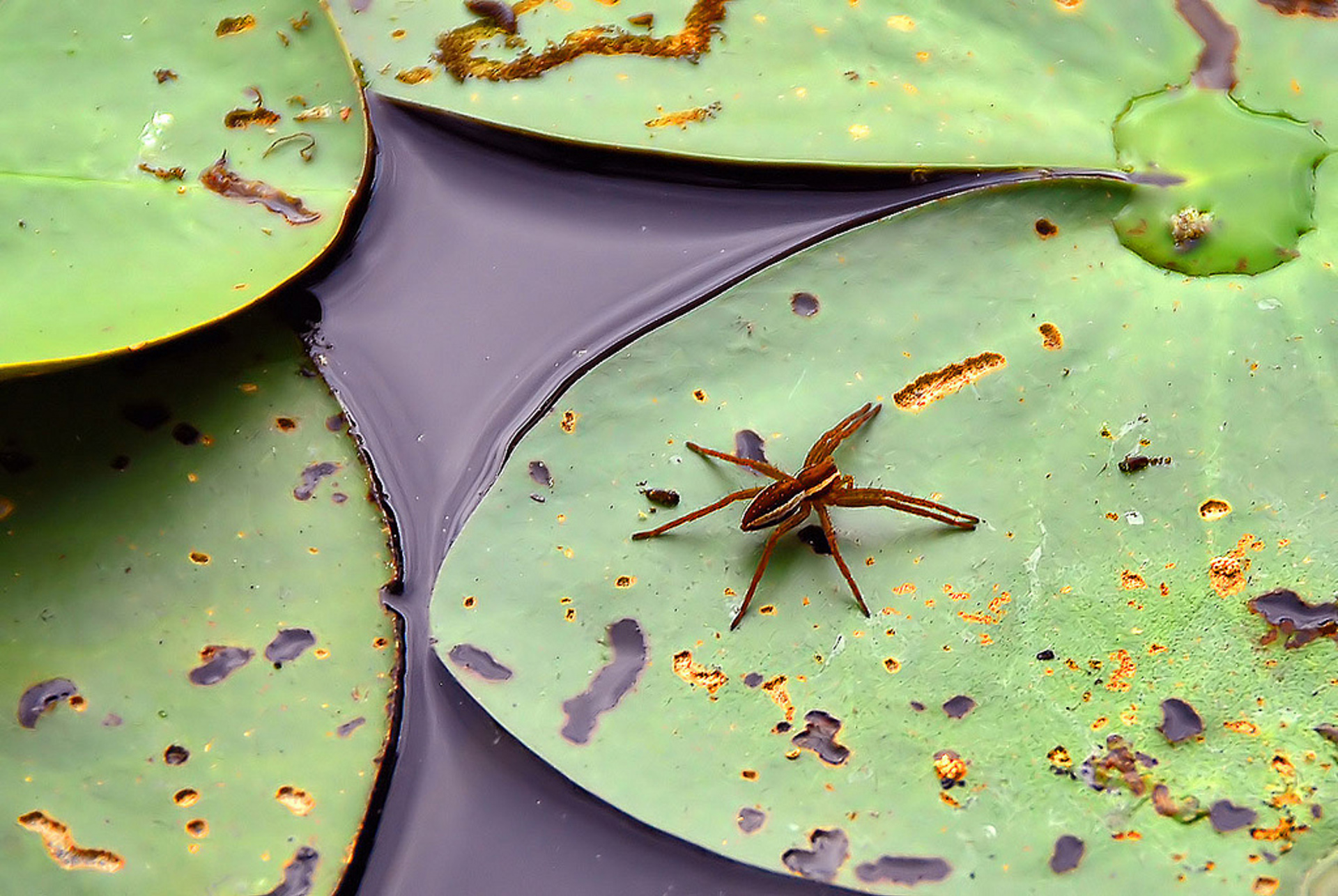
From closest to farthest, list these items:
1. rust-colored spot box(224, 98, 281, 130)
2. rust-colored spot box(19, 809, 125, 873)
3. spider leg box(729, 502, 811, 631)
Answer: rust-colored spot box(19, 809, 125, 873)
spider leg box(729, 502, 811, 631)
rust-colored spot box(224, 98, 281, 130)

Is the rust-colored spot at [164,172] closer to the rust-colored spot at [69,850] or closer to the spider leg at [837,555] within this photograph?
the rust-colored spot at [69,850]

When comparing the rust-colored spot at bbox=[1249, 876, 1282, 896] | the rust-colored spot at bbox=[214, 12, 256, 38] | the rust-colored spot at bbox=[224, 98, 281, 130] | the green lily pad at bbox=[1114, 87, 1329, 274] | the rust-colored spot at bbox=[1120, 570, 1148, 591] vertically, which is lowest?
Result: the rust-colored spot at bbox=[1249, 876, 1282, 896]

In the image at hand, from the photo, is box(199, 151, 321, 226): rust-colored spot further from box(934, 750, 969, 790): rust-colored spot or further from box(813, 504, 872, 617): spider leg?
box(934, 750, 969, 790): rust-colored spot

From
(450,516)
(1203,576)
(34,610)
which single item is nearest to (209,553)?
(34,610)

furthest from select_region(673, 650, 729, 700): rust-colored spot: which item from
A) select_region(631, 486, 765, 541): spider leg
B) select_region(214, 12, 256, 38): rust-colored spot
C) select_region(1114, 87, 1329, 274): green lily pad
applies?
select_region(214, 12, 256, 38): rust-colored spot

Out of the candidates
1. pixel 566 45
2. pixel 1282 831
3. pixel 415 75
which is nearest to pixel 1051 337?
pixel 1282 831

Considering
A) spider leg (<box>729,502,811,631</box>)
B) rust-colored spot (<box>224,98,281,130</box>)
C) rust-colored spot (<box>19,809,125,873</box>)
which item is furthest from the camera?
rust-colored spot (<box>224,98,281,130</box>)
